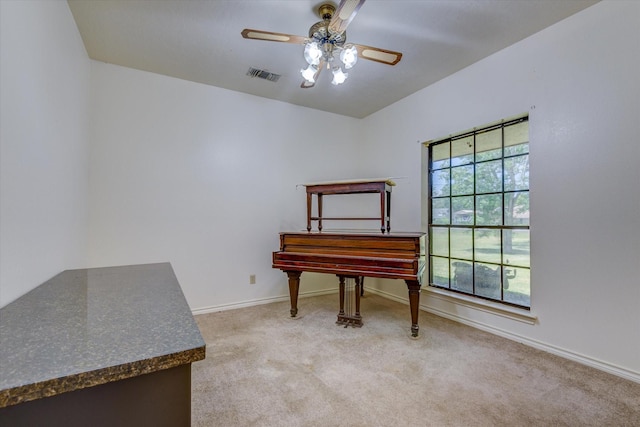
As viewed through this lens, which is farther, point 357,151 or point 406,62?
point 357,151

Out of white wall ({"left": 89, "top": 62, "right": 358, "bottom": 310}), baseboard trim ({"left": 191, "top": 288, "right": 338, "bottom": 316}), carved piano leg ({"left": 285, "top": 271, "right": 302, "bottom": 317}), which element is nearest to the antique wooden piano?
carved piano leg ({"left": 285, "top": 271, "right": 302, "bottom": 317})

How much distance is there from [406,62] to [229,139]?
7.02ft

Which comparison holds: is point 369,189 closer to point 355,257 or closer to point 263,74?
point 355,257

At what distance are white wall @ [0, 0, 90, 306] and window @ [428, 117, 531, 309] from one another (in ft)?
11.1

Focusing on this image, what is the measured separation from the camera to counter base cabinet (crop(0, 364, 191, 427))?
1.99 ft

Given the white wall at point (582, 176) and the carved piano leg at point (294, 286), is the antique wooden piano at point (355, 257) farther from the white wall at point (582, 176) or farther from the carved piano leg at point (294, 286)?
the white wall at point (582, 176)

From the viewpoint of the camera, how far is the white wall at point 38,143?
1.25 metres

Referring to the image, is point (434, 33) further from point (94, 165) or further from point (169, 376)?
point (94, 165)

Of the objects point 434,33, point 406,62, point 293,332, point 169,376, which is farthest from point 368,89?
A: point 169,376

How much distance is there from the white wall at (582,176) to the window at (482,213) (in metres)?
0.17

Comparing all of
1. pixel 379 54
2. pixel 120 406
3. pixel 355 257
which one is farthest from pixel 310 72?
pixel 120 406

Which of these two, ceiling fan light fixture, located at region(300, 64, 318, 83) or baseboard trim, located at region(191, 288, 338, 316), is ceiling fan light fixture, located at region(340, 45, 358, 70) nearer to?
ceiling fan light fixture, located at region(300, 64, 318, 83)

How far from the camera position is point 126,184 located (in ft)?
9.77

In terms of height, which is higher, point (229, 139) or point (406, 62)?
point (406, 62)
